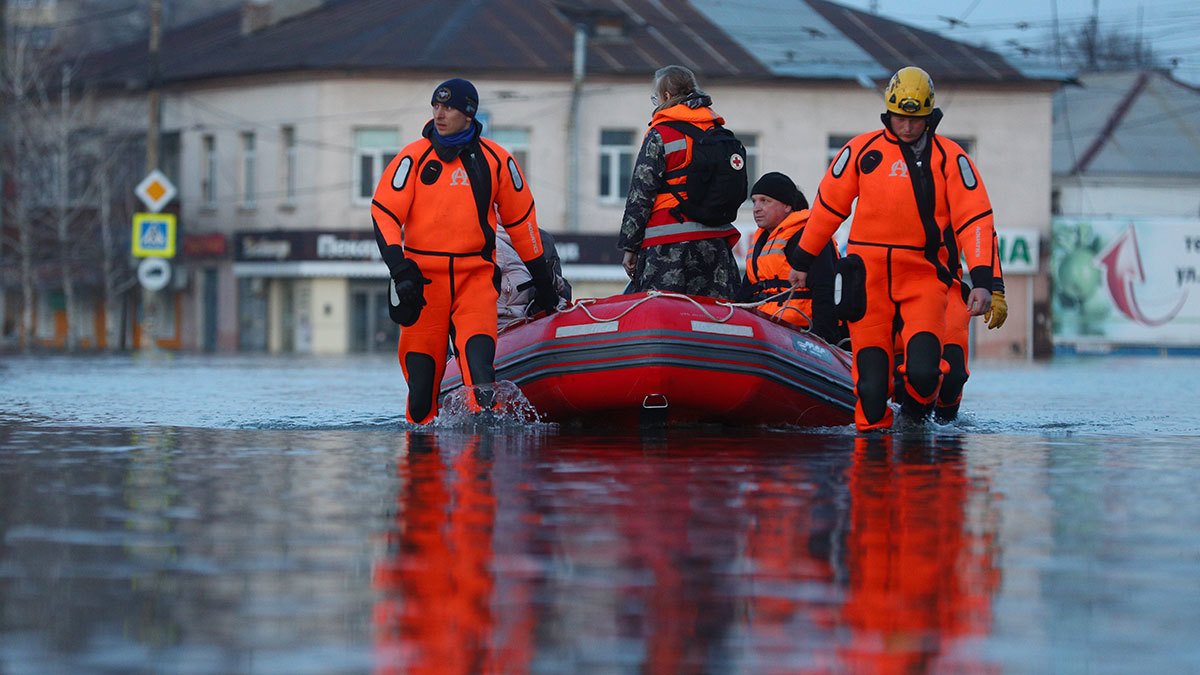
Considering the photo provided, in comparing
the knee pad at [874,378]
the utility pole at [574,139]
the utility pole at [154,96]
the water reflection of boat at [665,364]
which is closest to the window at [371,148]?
the utility pole at [574,139]

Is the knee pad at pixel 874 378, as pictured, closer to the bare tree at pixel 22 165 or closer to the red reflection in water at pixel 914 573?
the red reflection in water at pixel 914 573

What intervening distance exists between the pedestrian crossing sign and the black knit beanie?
29141 millimetres

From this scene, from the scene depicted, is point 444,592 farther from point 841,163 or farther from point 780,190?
point 780,190

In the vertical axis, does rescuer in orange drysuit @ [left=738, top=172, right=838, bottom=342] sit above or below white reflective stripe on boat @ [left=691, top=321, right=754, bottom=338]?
above

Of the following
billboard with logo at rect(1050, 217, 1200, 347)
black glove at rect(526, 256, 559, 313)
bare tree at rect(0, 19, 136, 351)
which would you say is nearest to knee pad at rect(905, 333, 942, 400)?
black glove at rect(526, 256, 559, 313)

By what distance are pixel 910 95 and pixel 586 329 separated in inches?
77.0

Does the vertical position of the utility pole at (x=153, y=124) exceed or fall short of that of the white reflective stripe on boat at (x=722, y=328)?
it exceeds it

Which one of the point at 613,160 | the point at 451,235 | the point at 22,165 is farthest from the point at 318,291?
the point at 451,235

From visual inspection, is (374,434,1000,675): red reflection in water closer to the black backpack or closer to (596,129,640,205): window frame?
the black backpack

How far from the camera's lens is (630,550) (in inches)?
205

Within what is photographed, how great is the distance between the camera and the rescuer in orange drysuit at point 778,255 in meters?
12.0

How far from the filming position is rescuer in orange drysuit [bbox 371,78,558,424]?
10.3m

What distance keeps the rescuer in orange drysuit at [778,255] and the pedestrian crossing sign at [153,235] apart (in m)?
29.1

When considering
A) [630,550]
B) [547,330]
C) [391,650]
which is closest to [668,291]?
[547,330]
